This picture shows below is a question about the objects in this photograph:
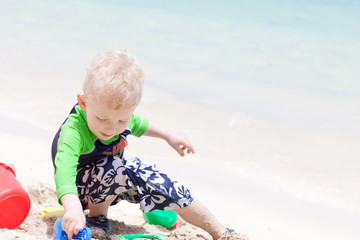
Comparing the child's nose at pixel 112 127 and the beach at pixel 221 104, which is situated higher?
the child's nose at pixel 112 127

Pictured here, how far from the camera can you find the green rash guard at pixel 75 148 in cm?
200

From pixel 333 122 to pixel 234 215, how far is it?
2.52 meters

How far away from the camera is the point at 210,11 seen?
1112 centimetres

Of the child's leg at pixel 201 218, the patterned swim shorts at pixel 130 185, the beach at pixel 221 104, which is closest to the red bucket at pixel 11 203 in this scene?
the beach at pixel 221 104

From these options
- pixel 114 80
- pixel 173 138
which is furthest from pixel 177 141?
pixel 114 80

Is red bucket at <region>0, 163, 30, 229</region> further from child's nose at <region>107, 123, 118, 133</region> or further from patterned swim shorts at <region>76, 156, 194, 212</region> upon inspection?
child's nose at <region>107, 123, 118, 133</region>

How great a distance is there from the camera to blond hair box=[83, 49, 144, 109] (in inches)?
77.6

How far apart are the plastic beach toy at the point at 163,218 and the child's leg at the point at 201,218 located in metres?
0.22

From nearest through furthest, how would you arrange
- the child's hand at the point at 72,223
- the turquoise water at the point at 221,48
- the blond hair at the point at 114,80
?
1. the child's hand at the point at 72,223
2. the blond hair at the point at 114,80
3. the turquoise water at the point at 221,48

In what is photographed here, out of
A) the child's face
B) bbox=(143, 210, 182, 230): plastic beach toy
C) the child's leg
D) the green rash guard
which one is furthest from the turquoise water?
the child's face

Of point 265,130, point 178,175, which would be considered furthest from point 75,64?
point 178,175

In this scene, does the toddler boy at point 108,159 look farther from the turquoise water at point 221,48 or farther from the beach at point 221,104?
the turquoise water at point 221,48

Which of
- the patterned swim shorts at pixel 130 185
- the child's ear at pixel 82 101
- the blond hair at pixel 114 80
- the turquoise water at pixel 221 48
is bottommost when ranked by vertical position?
the turquoise water at pixel 221 48

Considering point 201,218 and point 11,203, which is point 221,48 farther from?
point 11,203
